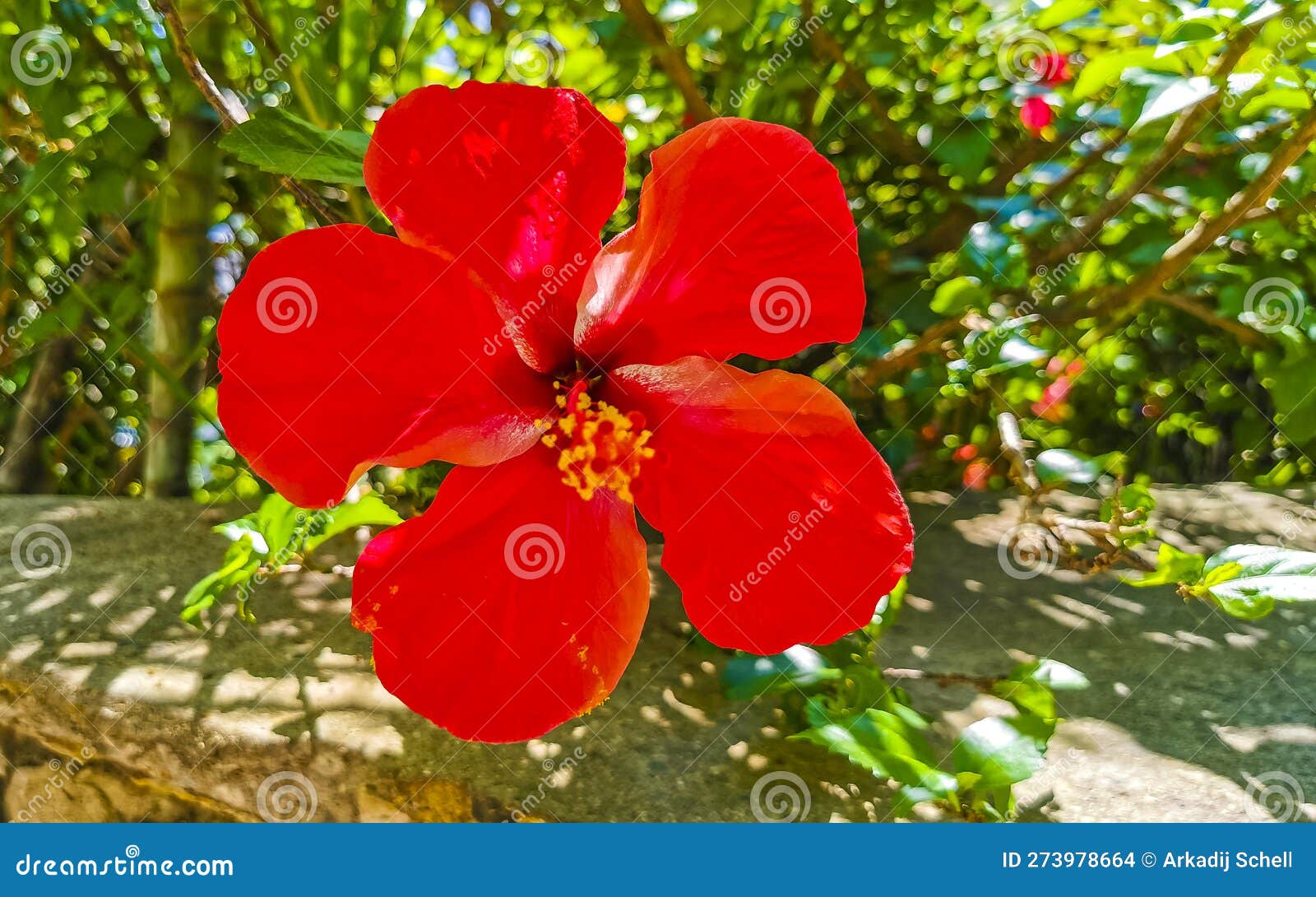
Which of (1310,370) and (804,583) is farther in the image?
(1310,370)

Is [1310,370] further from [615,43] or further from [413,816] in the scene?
[413,816]

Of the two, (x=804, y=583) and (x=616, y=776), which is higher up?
(x=804, y=583)

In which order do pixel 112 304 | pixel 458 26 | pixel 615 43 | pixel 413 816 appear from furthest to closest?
pixel 112 304
pixel 458 26
pixel 615 43
pixel 413 816

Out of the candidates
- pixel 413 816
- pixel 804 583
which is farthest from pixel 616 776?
pixel 804 583

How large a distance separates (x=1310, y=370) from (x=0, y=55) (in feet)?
5.02

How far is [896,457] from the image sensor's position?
1336 mm

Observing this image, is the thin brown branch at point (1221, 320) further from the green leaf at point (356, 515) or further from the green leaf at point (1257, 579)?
the green leaf at point (356, 515)
